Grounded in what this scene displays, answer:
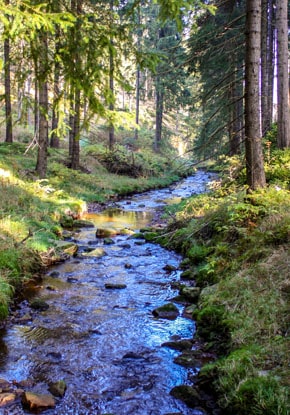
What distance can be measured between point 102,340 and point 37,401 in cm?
172

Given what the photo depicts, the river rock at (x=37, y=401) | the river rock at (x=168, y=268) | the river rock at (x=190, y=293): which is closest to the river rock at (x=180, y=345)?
the river rock at (x=190, y=293)

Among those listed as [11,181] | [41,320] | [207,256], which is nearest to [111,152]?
[11,181]

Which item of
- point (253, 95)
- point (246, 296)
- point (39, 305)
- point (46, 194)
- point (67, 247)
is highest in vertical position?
point (253, 95)

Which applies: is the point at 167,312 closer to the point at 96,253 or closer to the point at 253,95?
the point at 96,253

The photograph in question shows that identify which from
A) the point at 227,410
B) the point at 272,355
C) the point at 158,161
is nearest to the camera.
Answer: the point at 227,410

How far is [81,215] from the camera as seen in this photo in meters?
15.3

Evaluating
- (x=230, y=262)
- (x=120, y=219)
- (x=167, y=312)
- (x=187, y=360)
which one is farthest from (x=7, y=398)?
(x=120, y=219)

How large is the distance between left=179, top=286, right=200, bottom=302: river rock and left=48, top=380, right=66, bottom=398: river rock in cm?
337

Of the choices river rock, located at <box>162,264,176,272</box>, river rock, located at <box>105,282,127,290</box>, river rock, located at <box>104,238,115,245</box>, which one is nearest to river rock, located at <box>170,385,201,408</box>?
river rock, located at <box>105,282,127,290</box>

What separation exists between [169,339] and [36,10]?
5.24 metres

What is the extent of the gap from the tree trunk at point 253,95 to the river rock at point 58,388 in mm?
5552

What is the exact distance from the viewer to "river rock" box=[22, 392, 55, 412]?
13.9ft

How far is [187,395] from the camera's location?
450 cm

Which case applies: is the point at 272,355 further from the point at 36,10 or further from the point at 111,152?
the point at 111,152
